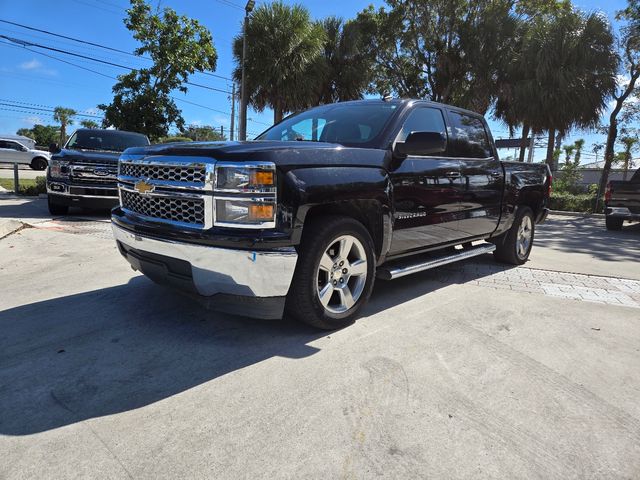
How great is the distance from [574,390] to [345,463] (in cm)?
159

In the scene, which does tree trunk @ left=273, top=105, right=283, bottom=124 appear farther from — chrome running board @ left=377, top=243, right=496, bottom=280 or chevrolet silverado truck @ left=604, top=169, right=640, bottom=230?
chrome running board @ left=377, top=243, right=496, bottom=280

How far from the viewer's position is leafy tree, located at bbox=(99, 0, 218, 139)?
13.4 meters

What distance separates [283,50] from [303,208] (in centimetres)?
1718

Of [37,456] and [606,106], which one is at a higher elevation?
[606,106]

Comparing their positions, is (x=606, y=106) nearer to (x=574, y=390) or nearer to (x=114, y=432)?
(x=574, y=390)

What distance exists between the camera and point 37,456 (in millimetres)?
1917

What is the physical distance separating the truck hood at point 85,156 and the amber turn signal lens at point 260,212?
6.78 metres

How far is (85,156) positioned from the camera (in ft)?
27.5

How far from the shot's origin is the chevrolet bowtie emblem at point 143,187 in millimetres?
3196

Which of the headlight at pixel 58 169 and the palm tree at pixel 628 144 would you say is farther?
the palm tree at pixel 628 144

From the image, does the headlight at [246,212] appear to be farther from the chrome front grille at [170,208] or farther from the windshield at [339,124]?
the windshield at [339,124]

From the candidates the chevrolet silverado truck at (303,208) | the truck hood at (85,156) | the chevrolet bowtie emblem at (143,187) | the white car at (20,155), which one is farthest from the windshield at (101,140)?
the white car at (20,155)

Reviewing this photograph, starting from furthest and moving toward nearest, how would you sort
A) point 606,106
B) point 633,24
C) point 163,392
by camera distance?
point 606,106
point 633,24
point 163,392

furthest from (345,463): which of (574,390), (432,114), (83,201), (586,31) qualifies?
(586,31)
